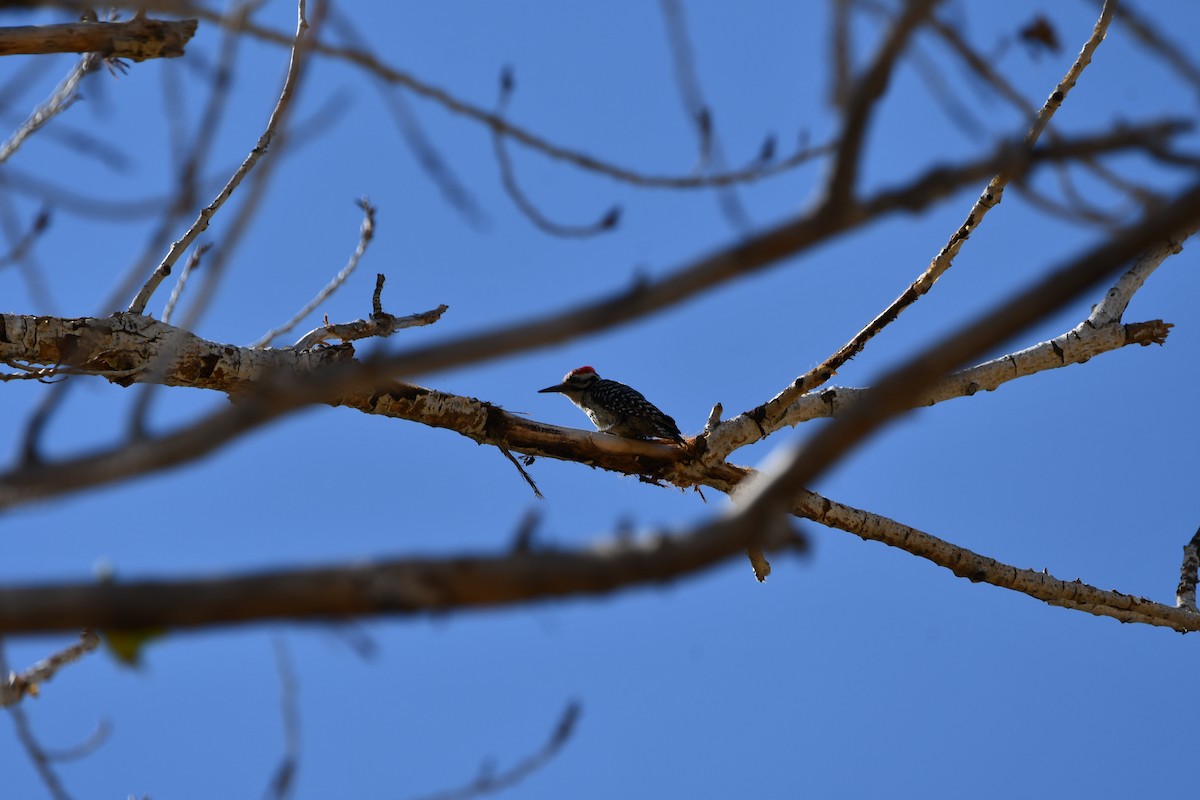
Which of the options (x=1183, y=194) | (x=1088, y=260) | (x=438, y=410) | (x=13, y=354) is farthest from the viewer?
(x=438, y=410)

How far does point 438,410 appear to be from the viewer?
539 cm

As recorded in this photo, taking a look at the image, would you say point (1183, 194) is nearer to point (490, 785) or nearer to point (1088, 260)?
point (1088, 260)

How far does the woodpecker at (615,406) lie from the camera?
7.00 m

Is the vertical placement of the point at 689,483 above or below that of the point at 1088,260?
above

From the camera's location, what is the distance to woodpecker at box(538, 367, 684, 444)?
23.0ft

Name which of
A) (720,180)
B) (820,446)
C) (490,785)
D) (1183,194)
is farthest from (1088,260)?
(490,785)

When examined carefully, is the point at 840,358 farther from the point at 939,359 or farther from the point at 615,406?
the point at 939,359

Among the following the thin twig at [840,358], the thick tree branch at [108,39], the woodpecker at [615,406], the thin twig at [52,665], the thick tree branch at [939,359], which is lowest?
the thick tree branch at [939,359]

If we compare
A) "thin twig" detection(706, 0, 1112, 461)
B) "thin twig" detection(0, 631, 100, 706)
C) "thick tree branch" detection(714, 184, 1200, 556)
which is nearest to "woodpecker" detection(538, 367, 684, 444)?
"thin twig" detection(706, 0, 1112, 461)

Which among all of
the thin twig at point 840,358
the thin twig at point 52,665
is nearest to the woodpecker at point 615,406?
the thin twig at point 840,358

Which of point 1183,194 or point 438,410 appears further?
point 438,410

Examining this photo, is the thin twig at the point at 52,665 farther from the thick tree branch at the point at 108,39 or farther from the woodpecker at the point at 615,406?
the woodpecker at the point at 615,406

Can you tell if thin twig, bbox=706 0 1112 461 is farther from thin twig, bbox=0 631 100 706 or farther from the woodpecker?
thin twig, bbox=0 631 100 706

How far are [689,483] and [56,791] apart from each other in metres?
3.81
